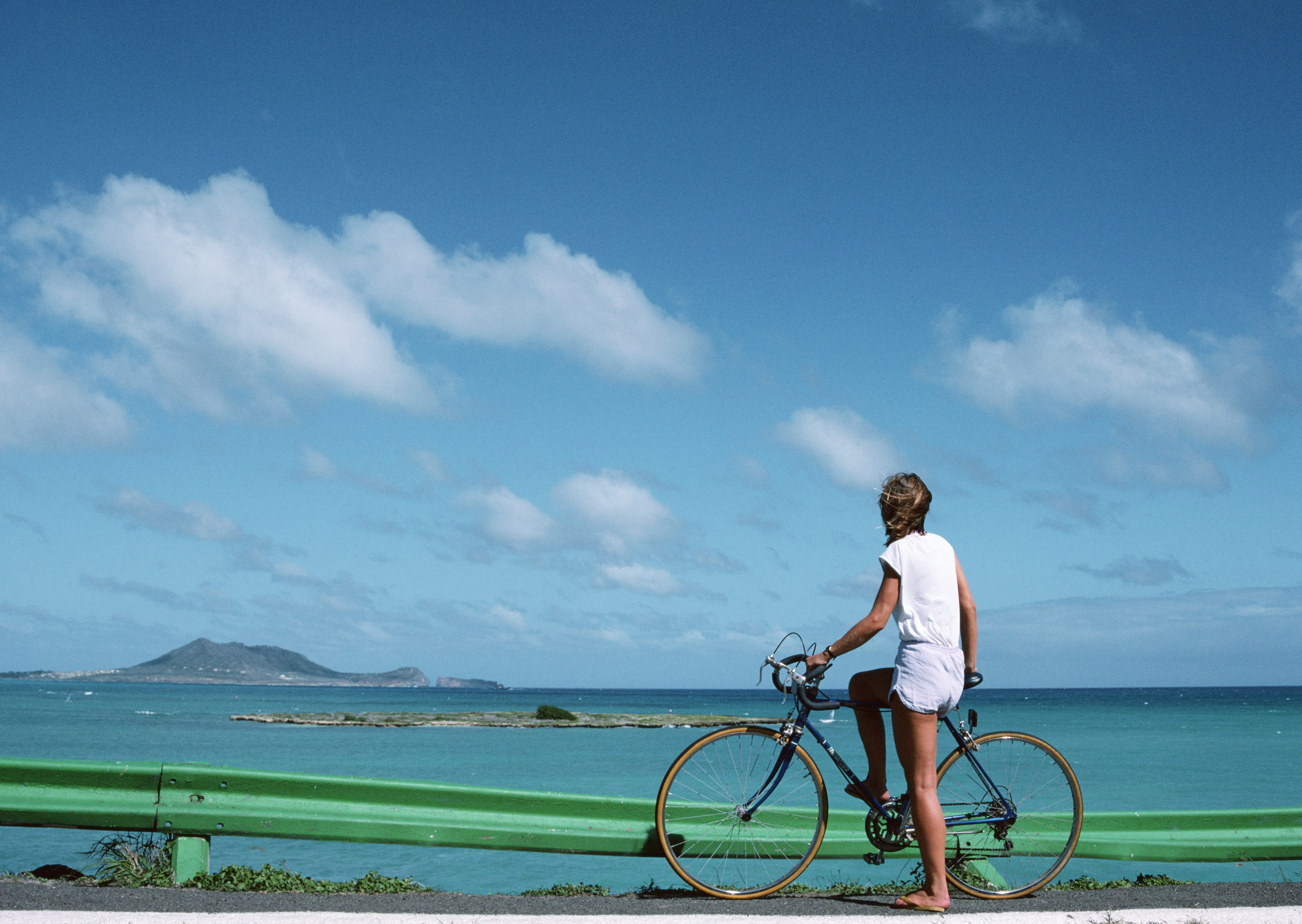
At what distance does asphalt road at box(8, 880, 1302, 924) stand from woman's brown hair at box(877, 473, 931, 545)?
5.77 ft

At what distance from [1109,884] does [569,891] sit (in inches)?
115

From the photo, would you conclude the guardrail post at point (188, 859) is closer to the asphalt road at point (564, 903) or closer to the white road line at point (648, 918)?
the asphalt road at point (564, 903)

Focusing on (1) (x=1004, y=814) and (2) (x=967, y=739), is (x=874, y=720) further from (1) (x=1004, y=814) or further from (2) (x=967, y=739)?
(1) (x=1004, y=814)

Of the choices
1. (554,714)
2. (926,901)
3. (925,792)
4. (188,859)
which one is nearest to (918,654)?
(925,792)

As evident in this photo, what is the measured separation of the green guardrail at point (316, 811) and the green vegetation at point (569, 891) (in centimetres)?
18

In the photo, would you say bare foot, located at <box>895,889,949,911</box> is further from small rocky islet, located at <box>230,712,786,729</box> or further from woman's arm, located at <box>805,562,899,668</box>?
small rocky islet, located at <box>230,712,786,729</box>

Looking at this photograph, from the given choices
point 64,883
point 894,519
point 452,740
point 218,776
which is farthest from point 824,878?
point 452,740

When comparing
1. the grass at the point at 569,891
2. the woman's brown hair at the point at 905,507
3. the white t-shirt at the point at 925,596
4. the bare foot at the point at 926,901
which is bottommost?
the grass at the point at 569,891

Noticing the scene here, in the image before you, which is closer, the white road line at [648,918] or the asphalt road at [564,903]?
the white road line at [648,918]

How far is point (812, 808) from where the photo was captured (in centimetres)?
506

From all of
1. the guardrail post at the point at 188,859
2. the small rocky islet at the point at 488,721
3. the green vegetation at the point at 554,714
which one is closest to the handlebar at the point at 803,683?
the guardrail post at the point at 188,859

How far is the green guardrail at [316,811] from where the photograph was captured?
4.57 m

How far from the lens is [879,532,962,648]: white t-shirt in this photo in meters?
4.63

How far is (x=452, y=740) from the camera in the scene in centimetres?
4238
